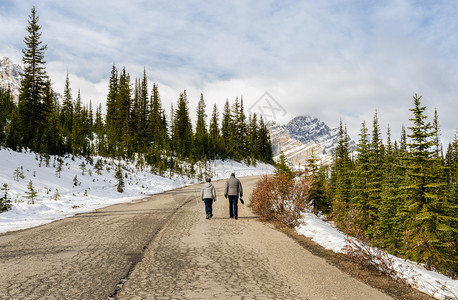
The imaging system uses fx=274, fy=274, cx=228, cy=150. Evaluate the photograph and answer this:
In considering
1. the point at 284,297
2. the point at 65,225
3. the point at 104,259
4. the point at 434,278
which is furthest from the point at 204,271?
the point at 65,225

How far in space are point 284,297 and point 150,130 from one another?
4470 cm

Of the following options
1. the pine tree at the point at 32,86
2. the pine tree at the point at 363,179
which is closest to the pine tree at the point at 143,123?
the pine tree at the point at 32,86

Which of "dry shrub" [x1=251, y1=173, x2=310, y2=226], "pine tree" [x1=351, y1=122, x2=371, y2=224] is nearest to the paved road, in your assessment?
"dry shrub" [x1=251, y1=173, x2=310, y2=226]

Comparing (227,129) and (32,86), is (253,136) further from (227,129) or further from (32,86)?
(32,86)

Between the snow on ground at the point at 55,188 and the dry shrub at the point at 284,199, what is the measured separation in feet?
17.3

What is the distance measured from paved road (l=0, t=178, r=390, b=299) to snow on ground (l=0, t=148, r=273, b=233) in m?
2.86

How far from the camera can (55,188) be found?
15.0 m

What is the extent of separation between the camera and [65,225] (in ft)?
28.0

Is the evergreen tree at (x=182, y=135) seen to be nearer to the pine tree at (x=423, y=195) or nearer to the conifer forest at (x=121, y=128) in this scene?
the conifer forest at (x=121, y=128)

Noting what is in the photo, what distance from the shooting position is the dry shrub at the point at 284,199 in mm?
9698

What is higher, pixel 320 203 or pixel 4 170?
pixel 4 170

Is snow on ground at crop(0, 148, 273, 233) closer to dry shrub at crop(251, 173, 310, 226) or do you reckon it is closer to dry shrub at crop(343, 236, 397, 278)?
dry shrub at crop(251, 173, 310, 226)

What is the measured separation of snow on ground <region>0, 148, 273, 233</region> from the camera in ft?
34.0

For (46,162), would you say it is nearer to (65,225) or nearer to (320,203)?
(65,225)
